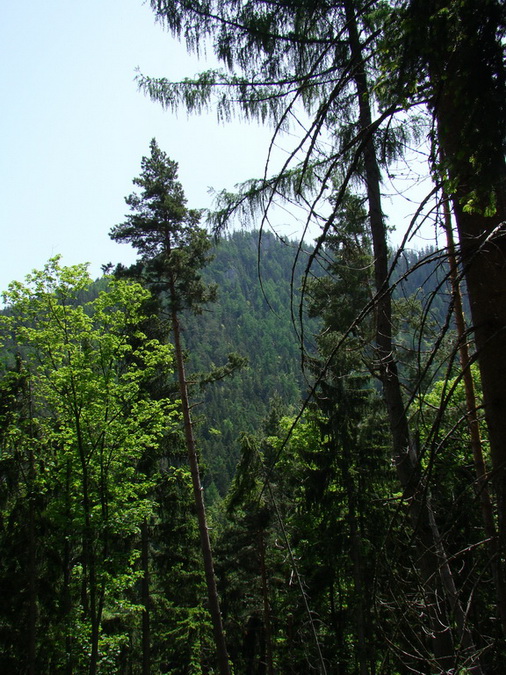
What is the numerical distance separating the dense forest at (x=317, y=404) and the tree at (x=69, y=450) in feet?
0.16

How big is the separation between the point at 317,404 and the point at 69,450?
5510 mm

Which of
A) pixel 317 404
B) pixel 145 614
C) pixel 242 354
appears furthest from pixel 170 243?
pixel 242 354

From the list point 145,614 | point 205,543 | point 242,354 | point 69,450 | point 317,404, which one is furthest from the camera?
point 242,354

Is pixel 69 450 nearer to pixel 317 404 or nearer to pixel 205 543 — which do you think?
pixel 205 543

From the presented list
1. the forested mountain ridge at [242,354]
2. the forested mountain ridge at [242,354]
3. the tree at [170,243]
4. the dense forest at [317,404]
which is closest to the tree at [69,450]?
the dense forest at [317,404]

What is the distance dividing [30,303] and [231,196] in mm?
5055

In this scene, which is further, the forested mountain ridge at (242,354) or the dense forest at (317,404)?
the forested mountain ridge at (242,354)

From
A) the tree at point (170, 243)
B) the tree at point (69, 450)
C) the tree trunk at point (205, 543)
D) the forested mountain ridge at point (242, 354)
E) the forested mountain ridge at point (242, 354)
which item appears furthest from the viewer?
the forested mountain ridge at point (242, 354)

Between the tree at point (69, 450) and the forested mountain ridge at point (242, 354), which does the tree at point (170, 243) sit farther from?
the forested mountain ridge at point (242, 354)

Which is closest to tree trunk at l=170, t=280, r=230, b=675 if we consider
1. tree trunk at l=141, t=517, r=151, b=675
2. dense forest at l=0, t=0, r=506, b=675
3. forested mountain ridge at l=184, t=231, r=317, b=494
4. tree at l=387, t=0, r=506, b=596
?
dense forest at l=0, t=0, r=506, b=675

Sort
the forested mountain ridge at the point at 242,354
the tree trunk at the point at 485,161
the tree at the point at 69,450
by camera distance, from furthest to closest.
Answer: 1. the forested mountain ridge at the point at 242,354
2. the tree at the point at 69,450
3. the tree trunk at the point at 485,161

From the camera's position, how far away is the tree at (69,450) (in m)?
8.76

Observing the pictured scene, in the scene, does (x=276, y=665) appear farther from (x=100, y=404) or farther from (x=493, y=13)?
(x=493, y=13)

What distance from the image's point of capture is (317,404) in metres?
11.5
